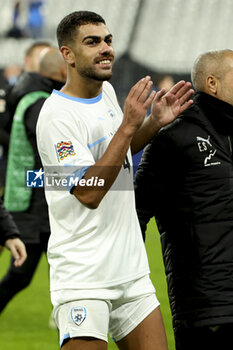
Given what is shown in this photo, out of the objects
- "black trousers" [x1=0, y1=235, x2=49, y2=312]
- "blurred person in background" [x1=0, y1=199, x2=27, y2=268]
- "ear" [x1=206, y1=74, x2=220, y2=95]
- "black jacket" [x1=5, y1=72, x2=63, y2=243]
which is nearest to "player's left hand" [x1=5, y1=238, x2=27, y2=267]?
"blurred person in background" [x1=0, y1=199, x2=27, y2=268]

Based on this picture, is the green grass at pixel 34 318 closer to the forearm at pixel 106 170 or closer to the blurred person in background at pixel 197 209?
the blurred person in background at pixel 197 209

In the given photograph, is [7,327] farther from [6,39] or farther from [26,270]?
[6,39]

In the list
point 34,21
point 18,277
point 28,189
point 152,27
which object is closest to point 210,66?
point 28,189

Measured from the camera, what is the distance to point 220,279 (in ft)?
11.3

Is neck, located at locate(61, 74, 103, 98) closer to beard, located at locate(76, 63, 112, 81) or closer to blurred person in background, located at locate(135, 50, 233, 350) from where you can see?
beard, located at locate(76, 63, 112, 81)

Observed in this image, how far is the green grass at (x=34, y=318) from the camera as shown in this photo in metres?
5.73

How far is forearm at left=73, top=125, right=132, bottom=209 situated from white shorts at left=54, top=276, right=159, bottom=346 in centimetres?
42

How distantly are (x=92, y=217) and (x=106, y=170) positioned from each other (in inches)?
11.6

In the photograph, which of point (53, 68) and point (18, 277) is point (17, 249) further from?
point (53, 68)

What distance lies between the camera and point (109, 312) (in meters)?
3.22

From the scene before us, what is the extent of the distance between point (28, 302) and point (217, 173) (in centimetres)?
418

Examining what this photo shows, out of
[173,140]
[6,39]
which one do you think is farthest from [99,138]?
[6,39]

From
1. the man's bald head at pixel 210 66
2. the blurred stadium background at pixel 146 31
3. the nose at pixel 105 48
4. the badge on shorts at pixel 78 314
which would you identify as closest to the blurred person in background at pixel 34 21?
the blurred stadium background at pixel 146 31

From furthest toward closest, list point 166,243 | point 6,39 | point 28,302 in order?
point 6,39
point 28,302
point 166,243
